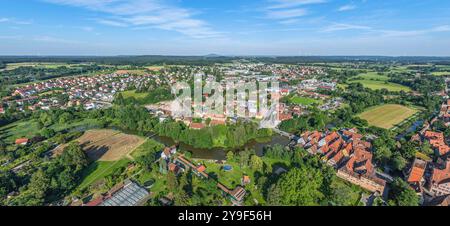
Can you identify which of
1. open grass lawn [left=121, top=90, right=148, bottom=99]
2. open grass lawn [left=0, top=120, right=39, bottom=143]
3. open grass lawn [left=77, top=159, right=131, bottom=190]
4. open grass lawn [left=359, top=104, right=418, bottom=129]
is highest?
open grass lawn [left=121, top=90, right=148, bottom=99]

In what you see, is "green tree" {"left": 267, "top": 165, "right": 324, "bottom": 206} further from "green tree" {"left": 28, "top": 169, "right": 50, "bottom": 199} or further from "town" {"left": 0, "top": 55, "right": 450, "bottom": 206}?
"green tree" {"left": 28, "top": 169, "right": 50, "bottom": 199}

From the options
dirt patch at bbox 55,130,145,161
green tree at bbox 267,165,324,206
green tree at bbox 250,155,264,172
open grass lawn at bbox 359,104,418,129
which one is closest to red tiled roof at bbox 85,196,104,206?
dirt patch at bbox 55,130,145,161

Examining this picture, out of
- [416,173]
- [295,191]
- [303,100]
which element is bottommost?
[416,173]

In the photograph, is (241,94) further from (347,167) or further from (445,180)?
(445,180)

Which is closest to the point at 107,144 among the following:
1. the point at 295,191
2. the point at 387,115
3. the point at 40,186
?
the point at 40,186

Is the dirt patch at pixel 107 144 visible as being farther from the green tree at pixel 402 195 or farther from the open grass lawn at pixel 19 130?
the green tree at pixel 402 195

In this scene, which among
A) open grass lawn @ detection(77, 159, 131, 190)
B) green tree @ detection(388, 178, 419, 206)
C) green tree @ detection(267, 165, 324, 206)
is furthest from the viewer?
open grass lawn @ detection(77, 159, 131, 190)

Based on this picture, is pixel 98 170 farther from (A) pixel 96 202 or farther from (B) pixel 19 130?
(B) pixel 19 130
